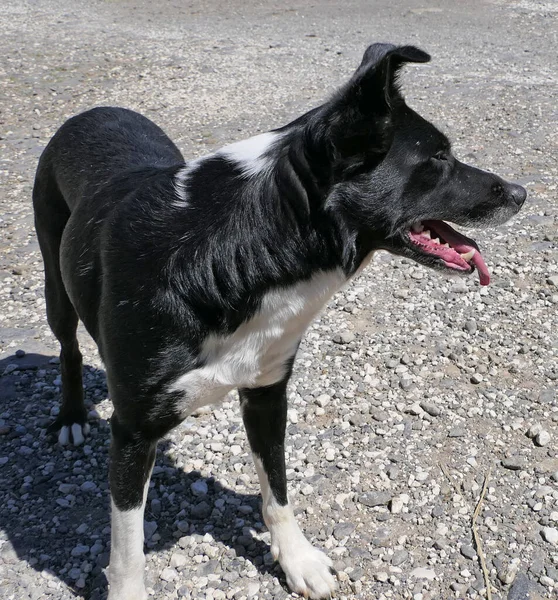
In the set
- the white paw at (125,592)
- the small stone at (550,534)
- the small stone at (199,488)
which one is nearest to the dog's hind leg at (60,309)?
the small stone at (199,488)

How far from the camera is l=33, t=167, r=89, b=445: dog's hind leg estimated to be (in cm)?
346

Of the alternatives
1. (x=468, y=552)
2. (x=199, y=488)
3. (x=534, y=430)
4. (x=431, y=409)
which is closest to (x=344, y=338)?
(x=431, y=409)

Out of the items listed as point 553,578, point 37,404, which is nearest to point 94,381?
point 37,404

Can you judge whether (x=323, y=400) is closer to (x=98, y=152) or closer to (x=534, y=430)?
(x=534, y=430)

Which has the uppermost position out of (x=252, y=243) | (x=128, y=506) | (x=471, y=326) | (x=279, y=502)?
(x=252, y=243)

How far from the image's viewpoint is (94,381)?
4.19 metres

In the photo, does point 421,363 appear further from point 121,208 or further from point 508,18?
point 508,18

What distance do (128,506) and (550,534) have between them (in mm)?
1777

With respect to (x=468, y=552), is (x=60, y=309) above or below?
above

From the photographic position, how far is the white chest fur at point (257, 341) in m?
2.41

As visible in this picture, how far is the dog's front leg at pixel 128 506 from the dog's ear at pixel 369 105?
1240 millimetres

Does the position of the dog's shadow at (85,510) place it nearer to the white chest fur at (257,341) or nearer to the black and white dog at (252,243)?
the black and white dog at (252,243)

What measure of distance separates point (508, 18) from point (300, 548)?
10.7m

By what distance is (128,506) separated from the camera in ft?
8.87
